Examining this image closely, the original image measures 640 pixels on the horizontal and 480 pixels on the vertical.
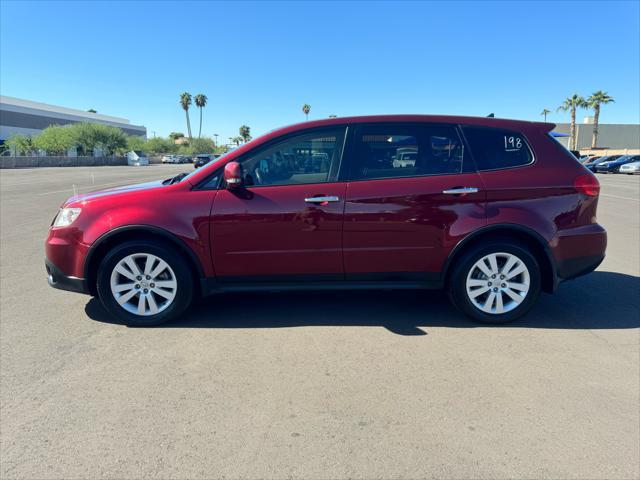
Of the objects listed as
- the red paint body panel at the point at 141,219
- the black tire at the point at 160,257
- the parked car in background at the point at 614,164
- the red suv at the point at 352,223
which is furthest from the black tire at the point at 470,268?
the parked car in background at the point at 614,164

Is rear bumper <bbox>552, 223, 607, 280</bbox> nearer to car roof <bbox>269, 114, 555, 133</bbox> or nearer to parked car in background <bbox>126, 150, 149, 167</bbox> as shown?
car roof <bbox>269, 114, 555, 133</bbox>

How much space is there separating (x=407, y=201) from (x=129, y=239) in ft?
8.11

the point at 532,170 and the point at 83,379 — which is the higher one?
the point at 532,170

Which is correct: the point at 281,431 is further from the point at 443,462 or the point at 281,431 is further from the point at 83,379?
the point at 83,379

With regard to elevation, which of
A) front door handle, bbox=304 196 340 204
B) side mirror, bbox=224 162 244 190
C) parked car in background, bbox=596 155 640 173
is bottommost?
front door handle, bbox=304 196 340 204

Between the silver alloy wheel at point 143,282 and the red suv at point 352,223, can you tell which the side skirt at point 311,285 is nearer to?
the red suv at point 352,223

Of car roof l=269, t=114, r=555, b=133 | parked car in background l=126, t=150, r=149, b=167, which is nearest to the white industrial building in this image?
parked car in background l=126, t=150, r=149, b=167

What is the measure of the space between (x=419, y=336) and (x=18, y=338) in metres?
3.39

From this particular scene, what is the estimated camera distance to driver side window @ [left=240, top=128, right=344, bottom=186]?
365cm

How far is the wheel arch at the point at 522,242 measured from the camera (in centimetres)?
363

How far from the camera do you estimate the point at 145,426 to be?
2.39 metres

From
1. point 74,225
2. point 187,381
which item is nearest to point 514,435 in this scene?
point 187,381

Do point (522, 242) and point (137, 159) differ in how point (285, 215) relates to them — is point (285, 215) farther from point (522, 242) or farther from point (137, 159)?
point (137, 159)

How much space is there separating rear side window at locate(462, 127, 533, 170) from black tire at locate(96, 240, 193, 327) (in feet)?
9.19
